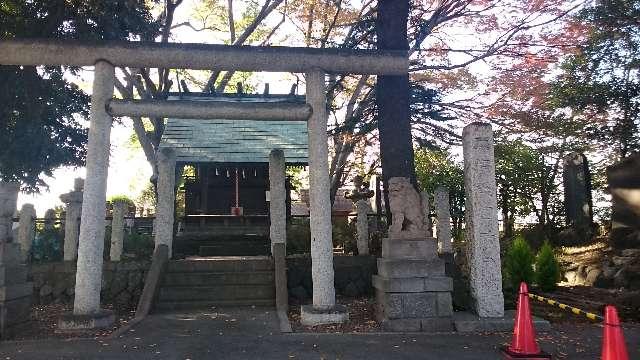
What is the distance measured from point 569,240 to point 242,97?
41.9ft

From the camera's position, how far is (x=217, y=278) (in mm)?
10133

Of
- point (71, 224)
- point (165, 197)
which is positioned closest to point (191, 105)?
point (165, 197)

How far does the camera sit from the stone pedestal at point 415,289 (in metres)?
7.32

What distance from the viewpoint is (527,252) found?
11234 mm

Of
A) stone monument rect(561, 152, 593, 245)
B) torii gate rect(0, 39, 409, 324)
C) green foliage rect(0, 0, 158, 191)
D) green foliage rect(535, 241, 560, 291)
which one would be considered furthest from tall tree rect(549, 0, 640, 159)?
green foliage rect(0, 0, 158, 191)

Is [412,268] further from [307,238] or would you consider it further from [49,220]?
[49,220]

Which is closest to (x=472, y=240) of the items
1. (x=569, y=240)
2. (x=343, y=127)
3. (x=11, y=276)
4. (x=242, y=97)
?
(x=343, y=127)

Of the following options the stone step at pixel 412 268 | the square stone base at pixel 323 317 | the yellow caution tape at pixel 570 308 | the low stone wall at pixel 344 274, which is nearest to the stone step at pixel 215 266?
the low stone wall at pixel 344 274

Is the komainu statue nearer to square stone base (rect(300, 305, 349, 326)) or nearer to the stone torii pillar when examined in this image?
square stone base (rect(300, 305, 349, 326))

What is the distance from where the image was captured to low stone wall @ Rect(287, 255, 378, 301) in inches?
426

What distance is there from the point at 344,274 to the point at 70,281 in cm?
619

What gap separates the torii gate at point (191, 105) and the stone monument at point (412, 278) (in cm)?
105

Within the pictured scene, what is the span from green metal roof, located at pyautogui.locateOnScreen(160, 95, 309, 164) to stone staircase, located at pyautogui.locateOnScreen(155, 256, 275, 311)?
4472 millimetres

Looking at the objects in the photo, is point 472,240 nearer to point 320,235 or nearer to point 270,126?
point 320,235
